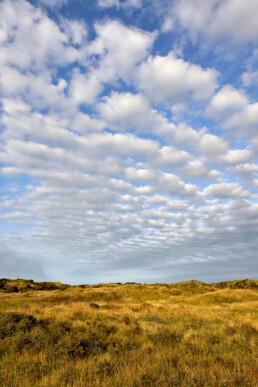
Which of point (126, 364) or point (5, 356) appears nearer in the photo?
point (126, 364)

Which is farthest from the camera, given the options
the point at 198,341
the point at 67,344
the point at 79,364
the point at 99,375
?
the point at 198,341

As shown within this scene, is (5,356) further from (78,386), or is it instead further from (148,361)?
(148,361)

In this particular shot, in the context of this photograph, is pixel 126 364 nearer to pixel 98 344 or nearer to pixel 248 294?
pixel 98 344

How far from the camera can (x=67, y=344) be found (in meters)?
8.28

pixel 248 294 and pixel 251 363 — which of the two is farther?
pixel 248 294

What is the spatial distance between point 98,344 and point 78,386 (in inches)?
160

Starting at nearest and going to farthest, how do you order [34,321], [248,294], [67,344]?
1. [67,344]
2. [34,321]
3. [248,294]

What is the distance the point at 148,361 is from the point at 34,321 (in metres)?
7.87

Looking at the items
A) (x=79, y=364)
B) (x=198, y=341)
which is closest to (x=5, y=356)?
(x=79, y=364)

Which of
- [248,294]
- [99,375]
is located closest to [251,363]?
[99,375]

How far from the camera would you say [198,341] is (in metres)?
9.64

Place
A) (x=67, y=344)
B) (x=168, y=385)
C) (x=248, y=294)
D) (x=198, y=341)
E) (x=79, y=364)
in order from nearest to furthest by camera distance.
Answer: (x=168, y=385) → (x=79, y=364) → (x=67, y=344) → (x=198, y=341) → (x=248, y=294)

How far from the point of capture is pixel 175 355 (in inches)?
302

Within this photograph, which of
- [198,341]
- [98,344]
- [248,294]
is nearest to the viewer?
[98,344]
